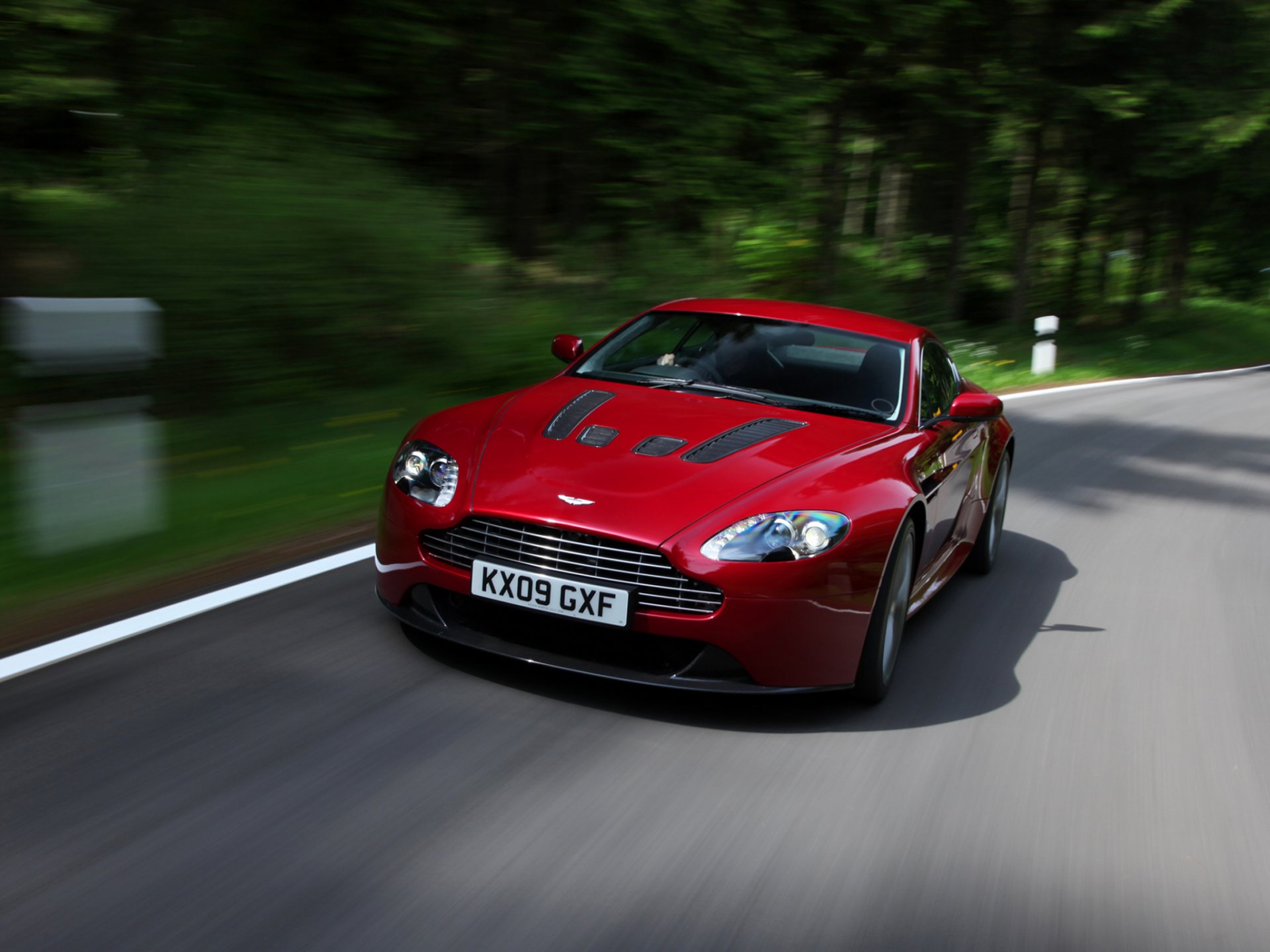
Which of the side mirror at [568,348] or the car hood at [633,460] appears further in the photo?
the side mirror at [568,348]

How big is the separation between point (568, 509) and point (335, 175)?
20.2ft

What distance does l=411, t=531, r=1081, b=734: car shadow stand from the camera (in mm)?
3928

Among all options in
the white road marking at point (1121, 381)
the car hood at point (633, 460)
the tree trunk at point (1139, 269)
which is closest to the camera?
the car hood at point (633, 460)

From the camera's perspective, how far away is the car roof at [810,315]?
5398 mm

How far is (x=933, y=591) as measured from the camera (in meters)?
5.02

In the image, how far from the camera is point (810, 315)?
5500 millimetres

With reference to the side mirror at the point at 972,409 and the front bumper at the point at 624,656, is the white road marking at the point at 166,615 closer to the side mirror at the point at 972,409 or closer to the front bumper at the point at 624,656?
the front bumper at the point at 624,656

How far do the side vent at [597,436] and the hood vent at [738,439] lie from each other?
0.28m

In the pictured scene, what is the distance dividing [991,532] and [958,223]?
17.4m

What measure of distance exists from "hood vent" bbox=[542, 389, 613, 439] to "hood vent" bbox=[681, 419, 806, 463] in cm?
46

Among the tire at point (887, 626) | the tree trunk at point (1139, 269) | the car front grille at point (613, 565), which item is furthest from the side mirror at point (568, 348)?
the tree trunk at point (1139, 269)

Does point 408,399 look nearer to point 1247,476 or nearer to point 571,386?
point 571,386

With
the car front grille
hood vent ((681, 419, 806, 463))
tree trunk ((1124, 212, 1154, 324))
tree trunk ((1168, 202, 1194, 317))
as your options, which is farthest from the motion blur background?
tree trunk ((1124, 212, 1154, 324))

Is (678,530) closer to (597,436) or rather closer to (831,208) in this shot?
(597,436)
